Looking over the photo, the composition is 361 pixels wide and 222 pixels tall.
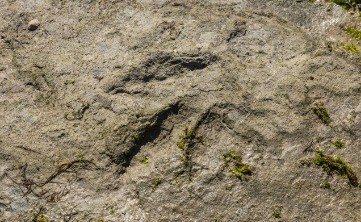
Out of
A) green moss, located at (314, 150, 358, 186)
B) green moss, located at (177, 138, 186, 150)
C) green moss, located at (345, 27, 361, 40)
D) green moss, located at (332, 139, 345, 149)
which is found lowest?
green moss, located at (177, 138, 186, 150)

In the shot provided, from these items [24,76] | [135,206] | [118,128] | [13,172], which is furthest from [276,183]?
[24,76]

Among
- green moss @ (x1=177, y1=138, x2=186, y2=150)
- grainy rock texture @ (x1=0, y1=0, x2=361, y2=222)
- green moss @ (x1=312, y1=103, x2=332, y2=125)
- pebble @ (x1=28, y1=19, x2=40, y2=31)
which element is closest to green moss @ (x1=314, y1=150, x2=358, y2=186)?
grainy rock texture @ (x1=0, y1=0, x2=361, y2=222)

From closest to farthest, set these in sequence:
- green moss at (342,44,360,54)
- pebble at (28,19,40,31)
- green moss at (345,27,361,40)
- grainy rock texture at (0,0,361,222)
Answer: grainy rock texture at (0,0,361,222)
green moss at (342,44,360,54)
green moss at (345,27,361,40)
pebble at (28,19,40,31)

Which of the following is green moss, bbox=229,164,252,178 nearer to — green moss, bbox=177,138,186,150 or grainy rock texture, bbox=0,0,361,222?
grainy rock texture, bbox=0,0,361,222

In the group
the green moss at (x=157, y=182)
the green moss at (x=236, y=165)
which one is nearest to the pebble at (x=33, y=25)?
the green moss at (x=157, y=182)

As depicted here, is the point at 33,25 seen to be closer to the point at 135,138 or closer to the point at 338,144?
the point at 135,138

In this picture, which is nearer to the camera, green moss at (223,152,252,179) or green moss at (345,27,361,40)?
green moss at (223,152,252,179)

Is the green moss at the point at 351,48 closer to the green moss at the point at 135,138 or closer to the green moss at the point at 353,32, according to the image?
the green moss at the point at 353,32
